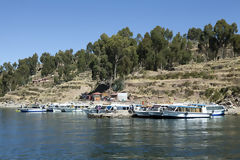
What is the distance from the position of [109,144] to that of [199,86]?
82.7 metres

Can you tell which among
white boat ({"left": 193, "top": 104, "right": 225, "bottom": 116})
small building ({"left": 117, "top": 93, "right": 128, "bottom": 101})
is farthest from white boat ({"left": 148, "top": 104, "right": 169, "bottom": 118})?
small building ({"left": 117, "top": 93, "right": 128, "bottom": 101})

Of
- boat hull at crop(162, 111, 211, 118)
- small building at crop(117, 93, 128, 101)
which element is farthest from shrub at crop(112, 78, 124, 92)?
boat hull at crop(162, 111, 211, 118)

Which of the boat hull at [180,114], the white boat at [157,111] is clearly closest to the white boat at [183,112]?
the boat hull at [180,114]

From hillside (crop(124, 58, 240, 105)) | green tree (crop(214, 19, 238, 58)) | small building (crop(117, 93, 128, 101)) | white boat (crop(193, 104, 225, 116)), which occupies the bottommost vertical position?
white boat (crop(193, 104, 225, 116))

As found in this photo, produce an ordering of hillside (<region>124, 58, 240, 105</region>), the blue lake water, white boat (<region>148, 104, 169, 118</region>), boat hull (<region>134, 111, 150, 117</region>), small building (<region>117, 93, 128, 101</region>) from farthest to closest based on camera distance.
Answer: small building (<region>117, 93, 128, 101</region>) → hillside (<region>124, 58, 240, 105</region>) → boat hull (<region>134, 111, 150, 117</region>) → white boat (<region>148, 104, 169, 118</region>) → the blue lake water

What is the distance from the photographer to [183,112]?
83750 millimetres

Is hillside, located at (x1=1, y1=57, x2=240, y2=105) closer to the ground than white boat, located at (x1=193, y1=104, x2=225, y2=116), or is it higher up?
higher up

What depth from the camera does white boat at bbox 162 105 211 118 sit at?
275 feet

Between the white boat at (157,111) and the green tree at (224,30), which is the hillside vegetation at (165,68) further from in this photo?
the white boat at (157,111)

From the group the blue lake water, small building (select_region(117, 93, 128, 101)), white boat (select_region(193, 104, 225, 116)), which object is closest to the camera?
the blue lake water

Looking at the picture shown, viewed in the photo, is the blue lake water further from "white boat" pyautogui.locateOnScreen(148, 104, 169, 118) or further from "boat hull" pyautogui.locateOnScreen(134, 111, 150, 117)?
"boat hull" pyautogui.locateOnScreen(134, 111, 150, 117)

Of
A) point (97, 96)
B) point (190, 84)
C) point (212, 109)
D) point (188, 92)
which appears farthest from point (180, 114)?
point (97, 96)

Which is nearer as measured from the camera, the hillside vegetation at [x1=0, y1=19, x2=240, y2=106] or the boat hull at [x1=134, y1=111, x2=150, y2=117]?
the boat hull at [x1=134, y1=111, x2=150, y2=117]

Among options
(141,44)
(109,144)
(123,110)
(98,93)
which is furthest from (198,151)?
(141,44)
